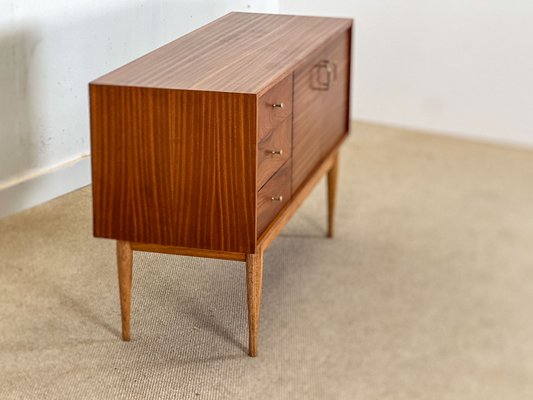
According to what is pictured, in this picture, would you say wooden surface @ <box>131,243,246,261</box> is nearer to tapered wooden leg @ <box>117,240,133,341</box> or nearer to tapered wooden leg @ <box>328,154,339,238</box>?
tapered wooden leg @ <box>117,240,133,341</box>

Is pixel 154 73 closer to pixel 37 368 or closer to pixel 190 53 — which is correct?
pixel 190 53

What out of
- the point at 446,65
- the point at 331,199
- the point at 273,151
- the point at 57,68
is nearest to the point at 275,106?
the point at 273,151

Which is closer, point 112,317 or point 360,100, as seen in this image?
point 112,317

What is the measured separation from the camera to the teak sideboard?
55.6 inches

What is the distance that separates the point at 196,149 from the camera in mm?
1429

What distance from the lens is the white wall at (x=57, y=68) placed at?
1502 millimetres

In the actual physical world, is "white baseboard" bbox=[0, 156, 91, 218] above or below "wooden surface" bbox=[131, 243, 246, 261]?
above

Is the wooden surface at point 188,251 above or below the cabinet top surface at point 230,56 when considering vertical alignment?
below

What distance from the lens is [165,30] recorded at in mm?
1543

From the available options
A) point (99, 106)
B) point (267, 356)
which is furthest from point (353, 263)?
point (99, 106)

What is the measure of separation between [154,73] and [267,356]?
1.50 feet

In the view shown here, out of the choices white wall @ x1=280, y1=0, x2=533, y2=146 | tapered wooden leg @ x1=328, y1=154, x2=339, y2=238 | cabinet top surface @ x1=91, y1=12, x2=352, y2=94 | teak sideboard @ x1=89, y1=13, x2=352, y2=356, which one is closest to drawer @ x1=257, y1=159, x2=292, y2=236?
teak sideboard @ x1=89, y1=13, x2=352, y2=356

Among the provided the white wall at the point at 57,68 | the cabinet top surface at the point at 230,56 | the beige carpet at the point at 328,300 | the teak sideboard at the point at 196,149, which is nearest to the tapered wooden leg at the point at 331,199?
the beige carpet at the point at 328,300

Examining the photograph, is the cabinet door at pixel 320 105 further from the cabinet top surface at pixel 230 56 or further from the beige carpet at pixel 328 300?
the beige carpet at pixel 328 300
